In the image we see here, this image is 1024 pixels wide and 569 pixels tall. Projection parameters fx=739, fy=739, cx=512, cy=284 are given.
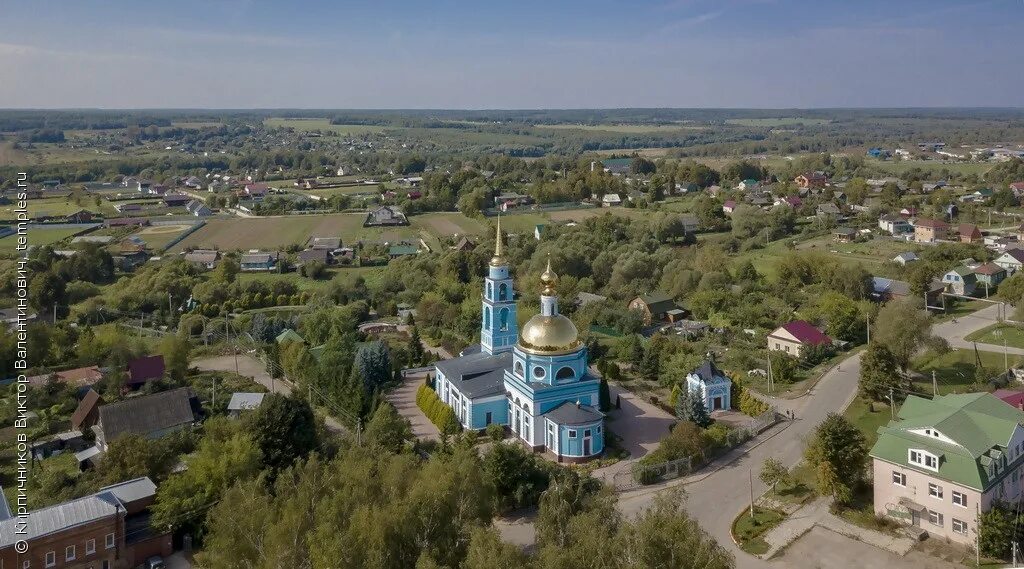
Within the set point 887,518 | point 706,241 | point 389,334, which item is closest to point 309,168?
point 706,241

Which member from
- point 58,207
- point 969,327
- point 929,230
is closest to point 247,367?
point 969,327

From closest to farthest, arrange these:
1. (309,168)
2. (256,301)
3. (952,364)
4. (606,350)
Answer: (952,364) < (606,350) < (256,301) < (309,168)

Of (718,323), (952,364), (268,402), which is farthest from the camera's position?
(718,323)

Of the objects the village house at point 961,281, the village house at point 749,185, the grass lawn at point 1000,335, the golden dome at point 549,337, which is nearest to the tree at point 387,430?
the golden dome at point 549,337

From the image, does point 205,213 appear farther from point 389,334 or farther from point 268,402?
point 268,402

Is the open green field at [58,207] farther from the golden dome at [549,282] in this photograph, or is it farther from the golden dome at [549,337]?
the golden dome at [549,337]

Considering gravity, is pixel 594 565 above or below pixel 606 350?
above
